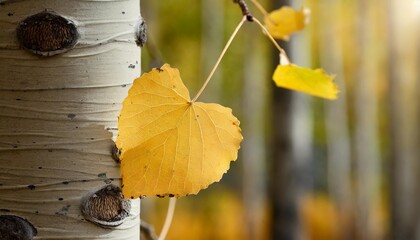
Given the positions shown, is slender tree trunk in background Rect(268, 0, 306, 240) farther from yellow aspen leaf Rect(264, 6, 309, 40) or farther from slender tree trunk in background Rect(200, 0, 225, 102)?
slender tree trunk in background Rect(200, 0, 225, 102)

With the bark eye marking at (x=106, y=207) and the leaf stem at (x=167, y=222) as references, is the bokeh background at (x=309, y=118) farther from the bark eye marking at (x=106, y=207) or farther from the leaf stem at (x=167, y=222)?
the bark eye marking at (x=106, y=207)

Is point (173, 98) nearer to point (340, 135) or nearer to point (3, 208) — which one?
point (3, 208)

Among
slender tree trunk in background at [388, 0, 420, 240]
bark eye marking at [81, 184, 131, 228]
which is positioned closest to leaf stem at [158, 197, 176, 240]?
bark eye marking at [81, 184, 131, 228]

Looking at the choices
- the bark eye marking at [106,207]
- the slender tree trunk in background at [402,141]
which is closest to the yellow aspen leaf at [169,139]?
the bark eye marking at [106,207]

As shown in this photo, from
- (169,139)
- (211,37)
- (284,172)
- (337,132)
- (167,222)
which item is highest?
(169,139)

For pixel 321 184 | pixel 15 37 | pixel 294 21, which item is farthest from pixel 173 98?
pixel 321 184

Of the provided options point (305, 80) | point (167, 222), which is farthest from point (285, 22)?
point (167, 222)

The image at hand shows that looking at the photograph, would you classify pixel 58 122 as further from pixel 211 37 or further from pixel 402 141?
pixel 211 37

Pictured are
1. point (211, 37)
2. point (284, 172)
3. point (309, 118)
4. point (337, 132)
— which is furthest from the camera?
point (211, 37)
